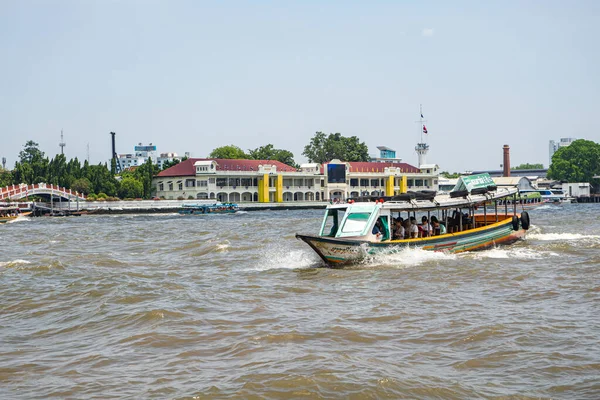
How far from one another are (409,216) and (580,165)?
412 feet

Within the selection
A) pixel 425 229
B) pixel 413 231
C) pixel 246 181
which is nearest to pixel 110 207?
pixel 246 181

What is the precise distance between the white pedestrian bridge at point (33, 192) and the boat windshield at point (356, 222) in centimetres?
6780

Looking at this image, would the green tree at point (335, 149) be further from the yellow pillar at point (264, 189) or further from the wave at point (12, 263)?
the wave at point (12, 263)

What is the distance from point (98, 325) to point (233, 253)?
15429mm

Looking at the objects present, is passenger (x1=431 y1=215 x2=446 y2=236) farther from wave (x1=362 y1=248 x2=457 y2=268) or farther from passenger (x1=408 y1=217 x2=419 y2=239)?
wave (x1=362 y1=248 x2=457 y2=268)

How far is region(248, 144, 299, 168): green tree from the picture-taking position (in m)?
128

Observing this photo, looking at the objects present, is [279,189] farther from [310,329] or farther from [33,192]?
[310,329]

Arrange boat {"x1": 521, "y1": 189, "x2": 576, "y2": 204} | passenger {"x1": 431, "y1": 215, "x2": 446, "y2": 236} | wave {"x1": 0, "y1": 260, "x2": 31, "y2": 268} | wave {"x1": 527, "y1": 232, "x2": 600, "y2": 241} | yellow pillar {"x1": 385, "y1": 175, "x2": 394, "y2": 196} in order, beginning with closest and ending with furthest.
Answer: passenger {"x1": 431, "y1": 215, "x2": 446, "y2": 236} < wave {"x1": 0, "y1": 260, "x2": 31, "y2": 268} < wave {"x1": 527, "y1": 232, "x2": 600, "y2": 241} < boat {"x1": 521, "y1": 189, "x2": 576, "y2": 204} < yellow pillar {"x1": 385, "y1": 175, "x2": 394, "y2": 196}

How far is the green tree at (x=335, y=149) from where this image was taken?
439 feet

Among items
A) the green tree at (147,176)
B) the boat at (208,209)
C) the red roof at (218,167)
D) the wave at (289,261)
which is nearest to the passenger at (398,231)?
the wave at (289,261)

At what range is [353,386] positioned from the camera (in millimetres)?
9797

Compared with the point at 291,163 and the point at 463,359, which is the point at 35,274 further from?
the point at 291,163

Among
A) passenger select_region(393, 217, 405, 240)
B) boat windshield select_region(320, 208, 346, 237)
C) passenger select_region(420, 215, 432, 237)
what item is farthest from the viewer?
passenger select_region(420, 215, 432, 237)

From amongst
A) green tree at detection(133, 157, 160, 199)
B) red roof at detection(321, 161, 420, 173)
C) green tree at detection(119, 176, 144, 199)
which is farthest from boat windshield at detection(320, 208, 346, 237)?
red roof at detection(321, 161, 420, 173)
